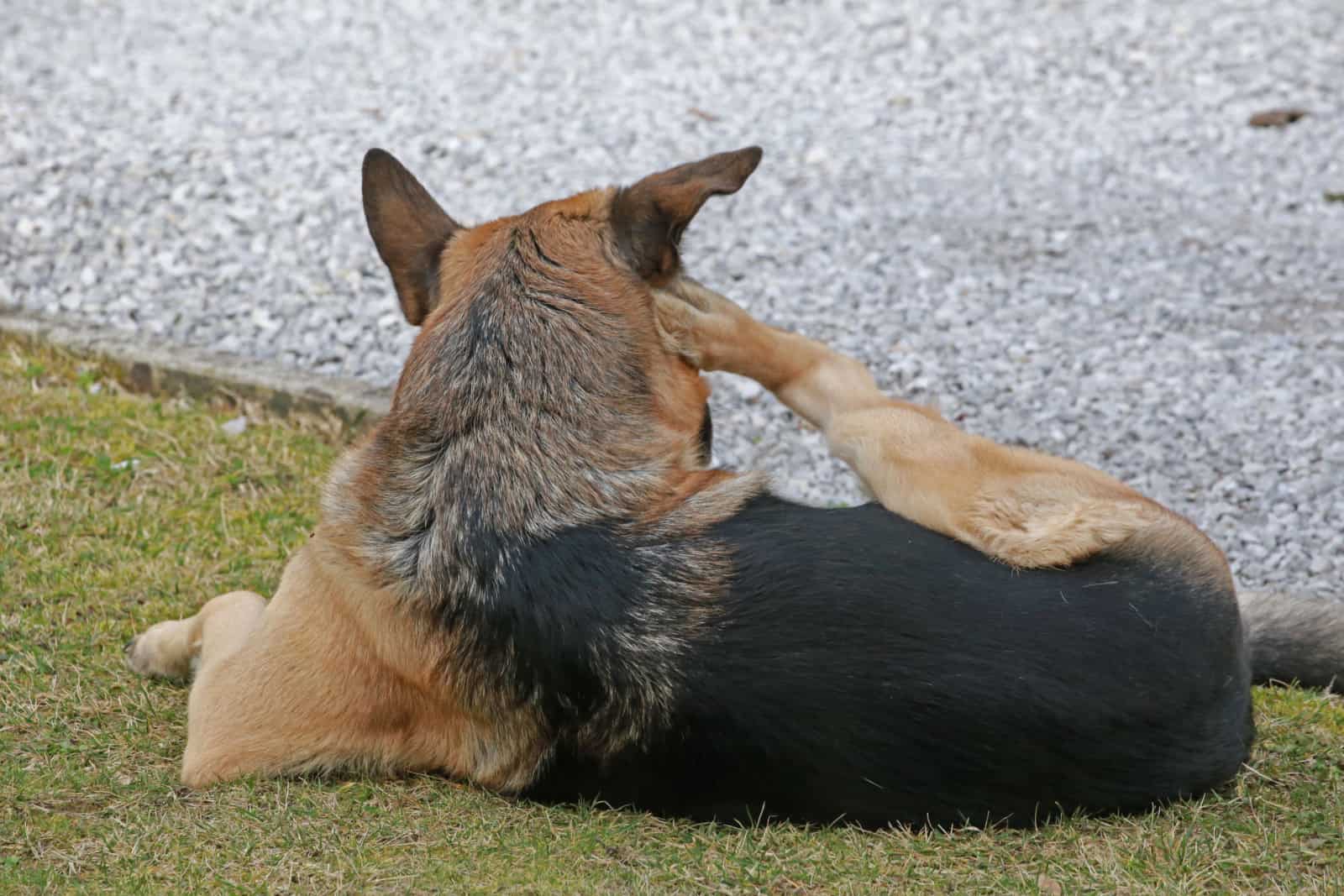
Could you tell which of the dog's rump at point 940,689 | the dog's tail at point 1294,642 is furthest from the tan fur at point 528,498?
the dog's tail at point 1294,642

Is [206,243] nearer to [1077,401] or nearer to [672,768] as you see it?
[1077,401]

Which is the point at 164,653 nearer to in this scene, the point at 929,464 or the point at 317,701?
the point at 317,701

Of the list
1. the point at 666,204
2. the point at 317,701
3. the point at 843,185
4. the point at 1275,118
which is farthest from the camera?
the point at 1275,118

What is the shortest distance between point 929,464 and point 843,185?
555cm

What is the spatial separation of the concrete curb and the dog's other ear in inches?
88.3

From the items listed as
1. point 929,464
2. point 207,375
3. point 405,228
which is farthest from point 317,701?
point 207,375

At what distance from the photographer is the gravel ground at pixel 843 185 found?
7.00 metres

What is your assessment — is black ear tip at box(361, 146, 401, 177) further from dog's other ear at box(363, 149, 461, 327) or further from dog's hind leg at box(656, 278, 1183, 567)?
dog's hind leg at box(656, 278, 1183, 567)

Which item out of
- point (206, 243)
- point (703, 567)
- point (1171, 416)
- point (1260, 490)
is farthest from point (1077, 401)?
point (206, 243)

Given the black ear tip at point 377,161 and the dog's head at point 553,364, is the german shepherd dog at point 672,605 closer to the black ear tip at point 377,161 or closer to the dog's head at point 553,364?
the dog's head at point 553,364

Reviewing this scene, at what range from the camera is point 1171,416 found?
687cm

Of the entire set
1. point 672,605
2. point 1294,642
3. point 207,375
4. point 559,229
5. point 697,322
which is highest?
point 559,229

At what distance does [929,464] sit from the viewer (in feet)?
13.5

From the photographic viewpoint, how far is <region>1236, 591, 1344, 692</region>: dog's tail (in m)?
4.83
